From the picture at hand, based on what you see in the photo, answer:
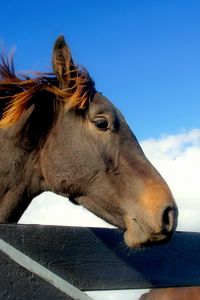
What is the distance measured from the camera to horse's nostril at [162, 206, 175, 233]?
2.99 meters

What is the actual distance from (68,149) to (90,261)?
1.44 m

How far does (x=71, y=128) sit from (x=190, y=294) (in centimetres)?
306

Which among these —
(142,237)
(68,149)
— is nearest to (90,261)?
(142,237)

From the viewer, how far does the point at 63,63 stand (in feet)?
12.4

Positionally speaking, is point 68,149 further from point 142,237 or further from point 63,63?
point 142,237

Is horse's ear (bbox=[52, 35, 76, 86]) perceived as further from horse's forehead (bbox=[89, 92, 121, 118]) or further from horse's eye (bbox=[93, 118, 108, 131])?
horse's eye (bbox=[93, 118, 108, 131])

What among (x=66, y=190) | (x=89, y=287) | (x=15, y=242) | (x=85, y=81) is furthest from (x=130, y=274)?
(x=85, y=81)

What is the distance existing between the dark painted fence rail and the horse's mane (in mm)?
1391

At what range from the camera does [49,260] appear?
6.79ft

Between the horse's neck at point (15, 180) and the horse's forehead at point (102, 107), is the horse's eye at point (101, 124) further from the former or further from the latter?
Answer: the horse's neck at point (15, 180)

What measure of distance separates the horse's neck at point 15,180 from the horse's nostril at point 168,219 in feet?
3.79

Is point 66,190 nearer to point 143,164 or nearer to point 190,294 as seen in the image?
point 143,164

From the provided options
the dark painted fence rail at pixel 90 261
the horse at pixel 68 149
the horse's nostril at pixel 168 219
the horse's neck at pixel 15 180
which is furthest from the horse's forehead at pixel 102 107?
the dark painted fence rail at pixel 90 261

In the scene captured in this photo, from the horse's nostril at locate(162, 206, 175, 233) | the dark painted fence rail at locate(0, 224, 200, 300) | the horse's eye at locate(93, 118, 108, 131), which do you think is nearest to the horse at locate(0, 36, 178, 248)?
the horse's eye at locate(93, 118, 108, 131)
